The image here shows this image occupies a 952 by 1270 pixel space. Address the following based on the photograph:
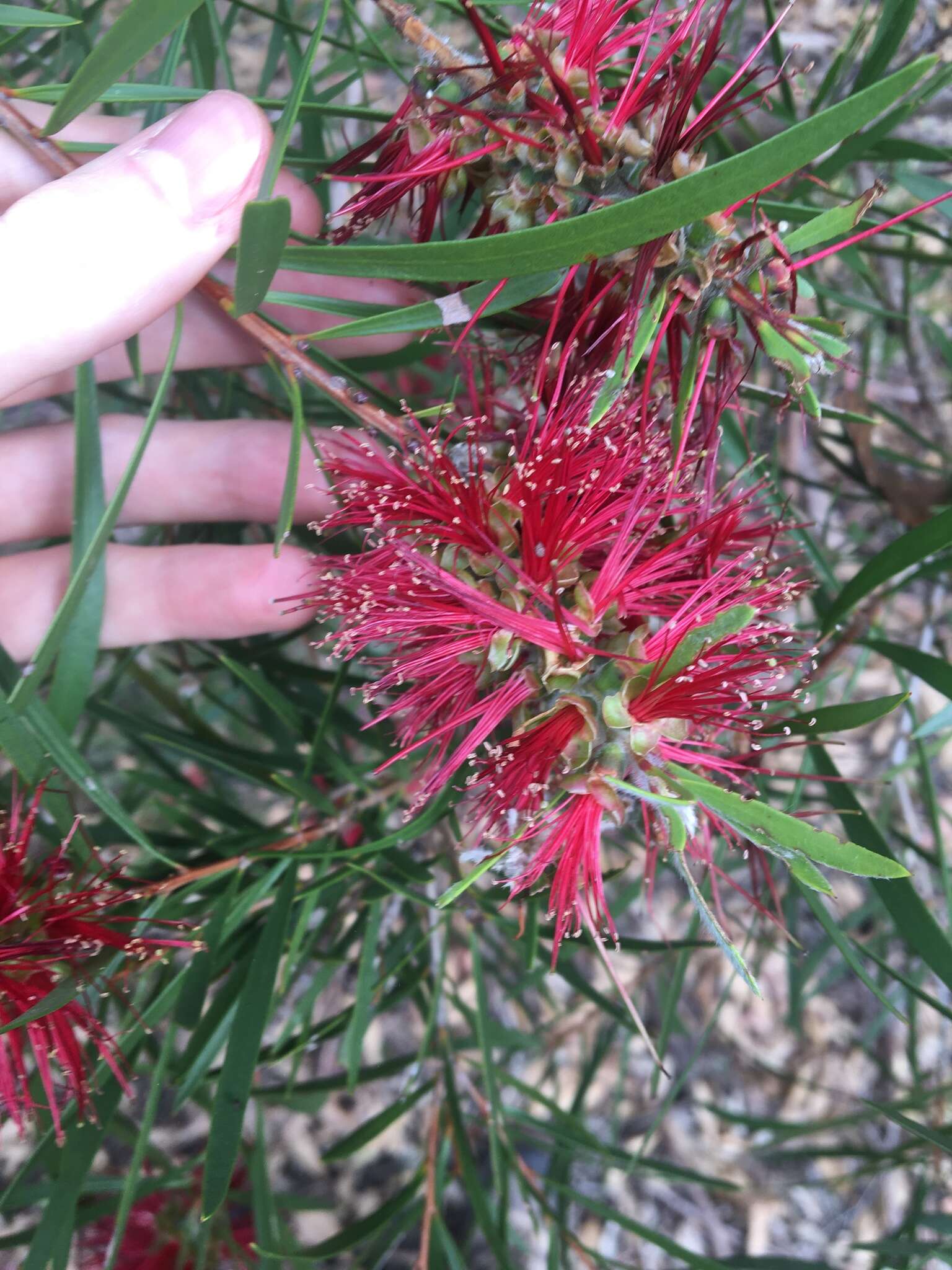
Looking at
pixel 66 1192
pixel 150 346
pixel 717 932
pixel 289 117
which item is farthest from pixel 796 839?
pixel 150 346

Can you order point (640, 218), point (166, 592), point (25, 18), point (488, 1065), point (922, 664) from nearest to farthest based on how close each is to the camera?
point (640, 218) < point (25, 18) < point (922, 664) < point (488, 1065) < point (166, 592)

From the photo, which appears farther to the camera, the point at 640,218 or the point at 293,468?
the point at 293,468

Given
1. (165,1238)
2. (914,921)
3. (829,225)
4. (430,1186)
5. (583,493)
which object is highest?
(829,225)

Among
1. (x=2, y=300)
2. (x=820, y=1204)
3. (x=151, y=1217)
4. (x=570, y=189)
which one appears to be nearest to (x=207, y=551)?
(x=2, y=300)

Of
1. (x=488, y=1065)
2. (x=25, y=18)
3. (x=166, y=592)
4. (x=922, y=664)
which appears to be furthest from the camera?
(x=166, y=592)

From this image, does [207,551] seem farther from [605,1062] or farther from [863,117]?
[605,1062]

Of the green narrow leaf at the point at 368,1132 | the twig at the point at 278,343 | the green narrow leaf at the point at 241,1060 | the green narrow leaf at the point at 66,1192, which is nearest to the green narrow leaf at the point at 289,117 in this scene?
the twig at the point at 278,343

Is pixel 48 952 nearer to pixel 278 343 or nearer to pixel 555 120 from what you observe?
pixel 278 343

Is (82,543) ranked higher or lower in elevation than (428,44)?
lower
